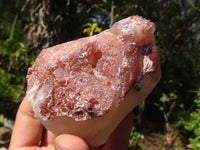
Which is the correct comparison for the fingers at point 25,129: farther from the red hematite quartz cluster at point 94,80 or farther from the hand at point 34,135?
the red hematite quartz cluster at point 94,80

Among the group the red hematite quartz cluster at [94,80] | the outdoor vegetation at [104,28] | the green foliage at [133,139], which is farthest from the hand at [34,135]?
the green foliage at [133,139]

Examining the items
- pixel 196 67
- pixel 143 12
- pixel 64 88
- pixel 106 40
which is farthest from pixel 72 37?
pixel 196 67

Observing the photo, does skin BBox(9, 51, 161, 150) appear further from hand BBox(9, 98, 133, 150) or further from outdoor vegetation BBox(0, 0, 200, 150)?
outdoor vegetation BBox(0, 0, 200, 150)

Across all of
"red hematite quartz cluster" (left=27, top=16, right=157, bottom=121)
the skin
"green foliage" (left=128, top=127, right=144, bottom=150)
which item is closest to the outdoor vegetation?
"green foliage" (left=128, top=127, right=144, bottom=150)

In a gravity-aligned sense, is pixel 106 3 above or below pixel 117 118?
above

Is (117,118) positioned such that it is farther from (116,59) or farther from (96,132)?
(116,59)

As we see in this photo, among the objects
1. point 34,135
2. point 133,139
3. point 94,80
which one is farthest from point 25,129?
point 133,139
